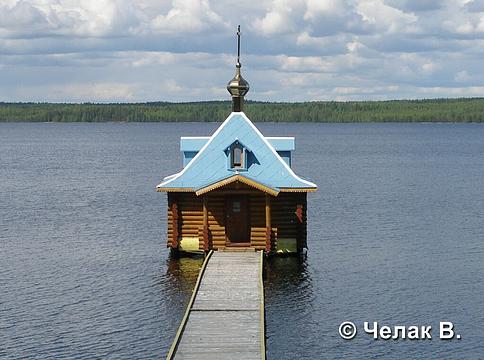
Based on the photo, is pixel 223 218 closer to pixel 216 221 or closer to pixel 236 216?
pixel 216 221

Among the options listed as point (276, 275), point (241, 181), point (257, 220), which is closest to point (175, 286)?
Answer: point (276, 275)

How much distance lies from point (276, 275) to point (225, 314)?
31.0ft

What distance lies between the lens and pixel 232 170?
4244 centimetres

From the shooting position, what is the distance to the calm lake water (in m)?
32.0

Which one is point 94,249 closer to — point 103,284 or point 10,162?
point 103,284

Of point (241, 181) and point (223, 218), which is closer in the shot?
point (241, 181)

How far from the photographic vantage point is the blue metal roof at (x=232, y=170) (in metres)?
42.2

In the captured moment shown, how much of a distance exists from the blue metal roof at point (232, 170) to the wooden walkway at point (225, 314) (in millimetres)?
3436

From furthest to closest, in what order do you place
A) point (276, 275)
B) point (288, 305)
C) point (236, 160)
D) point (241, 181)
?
point (236, 160) → point (241, 181) → point (276, 275) → point (288, 305)

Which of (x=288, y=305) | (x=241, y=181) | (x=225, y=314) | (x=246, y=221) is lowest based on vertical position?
(x=288, y=305)

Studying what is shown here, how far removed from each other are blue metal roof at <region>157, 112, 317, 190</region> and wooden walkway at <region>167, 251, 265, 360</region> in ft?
11.3

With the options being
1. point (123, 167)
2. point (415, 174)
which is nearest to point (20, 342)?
point (415, 174)

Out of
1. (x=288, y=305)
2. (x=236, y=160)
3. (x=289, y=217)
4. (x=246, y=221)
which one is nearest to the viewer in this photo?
(x=288, y=305)

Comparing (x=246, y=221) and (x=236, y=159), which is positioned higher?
(x=236, y=159)
